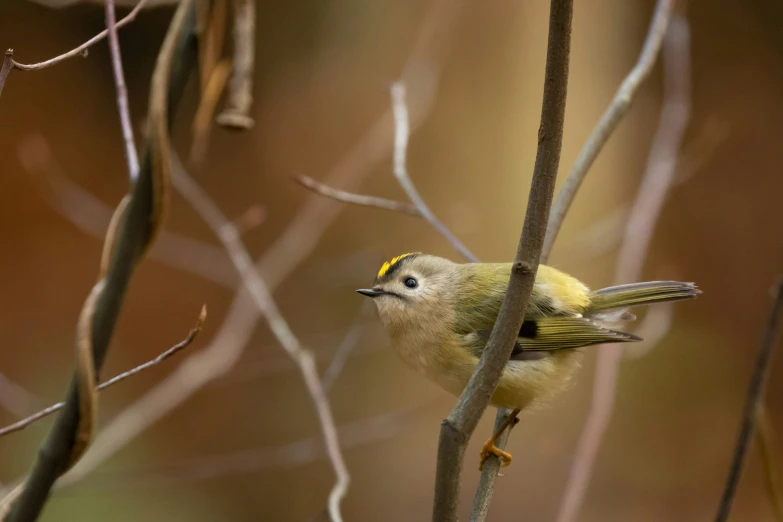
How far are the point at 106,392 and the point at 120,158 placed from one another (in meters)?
1.03

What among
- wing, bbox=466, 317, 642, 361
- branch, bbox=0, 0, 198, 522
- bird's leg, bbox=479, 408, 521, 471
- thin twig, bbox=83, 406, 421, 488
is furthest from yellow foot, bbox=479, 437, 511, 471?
thin twig, bbox=83, 406, 421, 488

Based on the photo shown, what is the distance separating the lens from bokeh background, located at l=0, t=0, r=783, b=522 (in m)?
2.89

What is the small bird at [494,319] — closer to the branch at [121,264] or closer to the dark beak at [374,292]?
the dark beak at [374,292]

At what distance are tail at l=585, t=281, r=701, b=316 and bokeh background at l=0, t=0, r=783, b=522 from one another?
1.37 metres

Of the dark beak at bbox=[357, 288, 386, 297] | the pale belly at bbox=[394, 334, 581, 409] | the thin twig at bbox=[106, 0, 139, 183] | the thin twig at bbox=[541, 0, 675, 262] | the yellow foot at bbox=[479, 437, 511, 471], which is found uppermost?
the thin twig at bbox=[541, 0, 675, 262]

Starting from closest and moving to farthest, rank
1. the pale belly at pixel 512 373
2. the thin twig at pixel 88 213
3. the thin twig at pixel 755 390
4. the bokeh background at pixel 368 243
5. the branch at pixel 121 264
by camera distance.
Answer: the branch at pixel 121 264 → the thin twig at pixel 755 390 → the pale belly at pixel 512 373 → the thin twig at pixel 88 213 → the bokeh background at pixel 368 243

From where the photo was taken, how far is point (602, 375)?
173 cm

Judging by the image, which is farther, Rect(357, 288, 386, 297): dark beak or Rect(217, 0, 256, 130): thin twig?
Rect(357, 288, 386, 297): dark beak

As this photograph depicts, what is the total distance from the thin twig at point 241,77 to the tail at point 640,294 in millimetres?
996

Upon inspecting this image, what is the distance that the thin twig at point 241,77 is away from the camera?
1.80 ft

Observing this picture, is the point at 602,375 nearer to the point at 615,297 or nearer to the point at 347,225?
the point at 615,297

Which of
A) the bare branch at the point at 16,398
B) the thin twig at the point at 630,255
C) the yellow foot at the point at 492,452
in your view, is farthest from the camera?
the bare branch at the point at 16,398

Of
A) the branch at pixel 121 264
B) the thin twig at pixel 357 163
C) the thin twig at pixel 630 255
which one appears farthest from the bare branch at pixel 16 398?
the branch at pixel 121 264

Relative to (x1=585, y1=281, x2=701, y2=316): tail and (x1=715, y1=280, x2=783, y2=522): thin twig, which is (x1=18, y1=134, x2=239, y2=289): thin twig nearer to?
(x1=585, y1=281, x2=701, y2=316): tail
